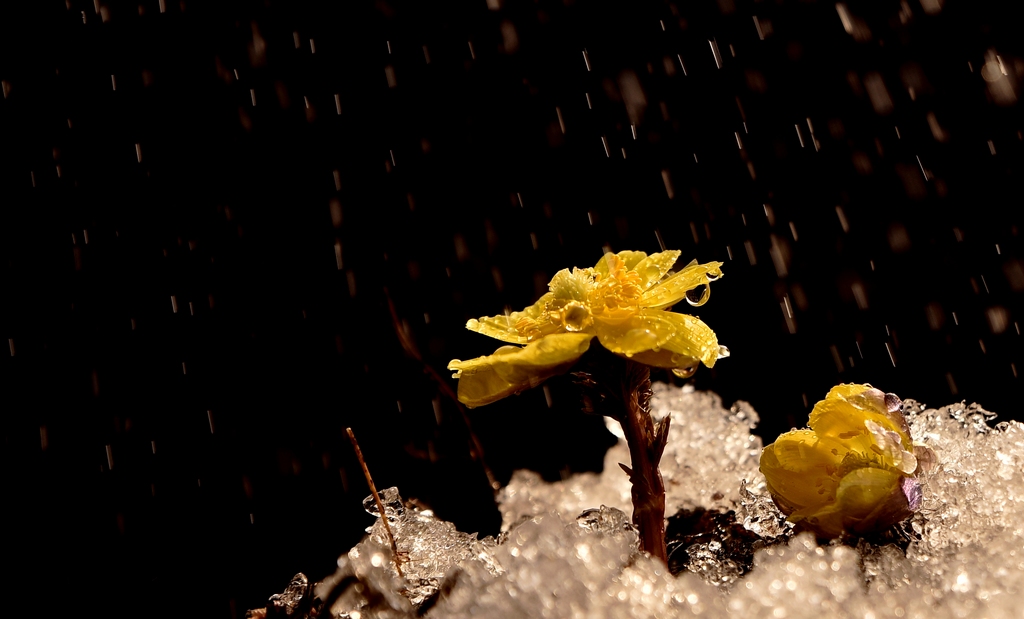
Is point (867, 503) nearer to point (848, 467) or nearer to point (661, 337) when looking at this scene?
point (848, 467)

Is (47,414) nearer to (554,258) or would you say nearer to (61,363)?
(61,363)

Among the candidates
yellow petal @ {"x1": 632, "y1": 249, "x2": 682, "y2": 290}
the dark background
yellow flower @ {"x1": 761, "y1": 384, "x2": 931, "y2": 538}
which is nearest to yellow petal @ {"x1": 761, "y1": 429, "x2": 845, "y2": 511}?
yellow flower @ {"x1": 761, "y1": 384, "x2": 931, "y2": 538}

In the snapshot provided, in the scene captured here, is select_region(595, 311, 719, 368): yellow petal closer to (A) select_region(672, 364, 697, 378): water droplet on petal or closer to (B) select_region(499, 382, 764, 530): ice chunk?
(A) select_region(672, 364, 697, 378): water droplet on petal

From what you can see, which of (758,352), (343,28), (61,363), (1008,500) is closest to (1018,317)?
(758,352)

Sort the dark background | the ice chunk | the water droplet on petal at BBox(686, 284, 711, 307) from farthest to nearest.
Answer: the dark background, the ice chunk, the water droplet on petal at BBox(686, 284, 711, 307)

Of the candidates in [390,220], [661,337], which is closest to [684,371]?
[661,337]

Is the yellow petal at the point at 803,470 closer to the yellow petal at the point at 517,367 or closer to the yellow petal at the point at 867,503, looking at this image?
the yellow petal at the point at 867,503

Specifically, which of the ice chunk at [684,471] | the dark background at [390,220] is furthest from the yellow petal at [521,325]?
the dark background at [390,220]
